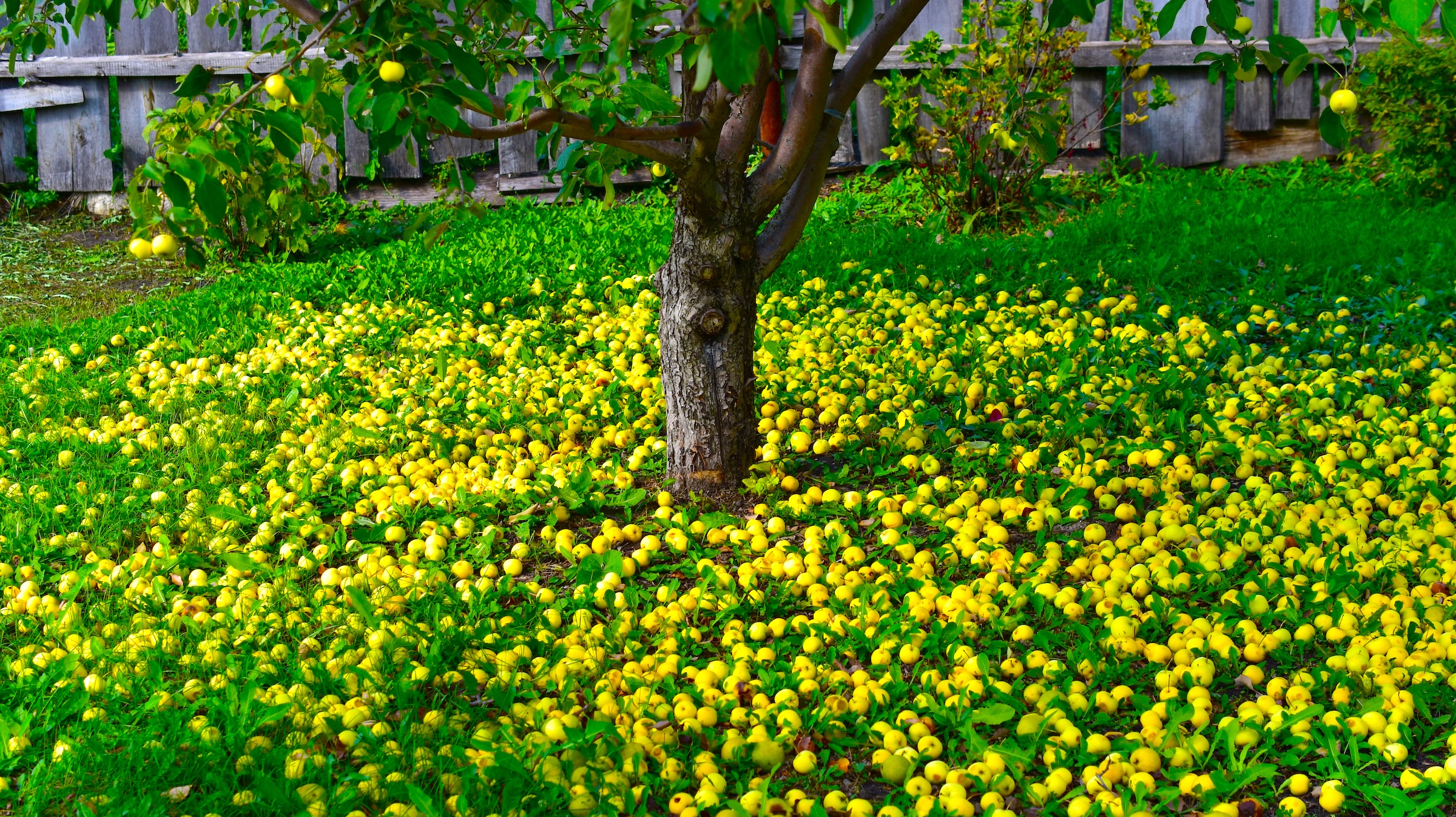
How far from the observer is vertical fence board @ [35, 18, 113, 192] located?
25.4ft

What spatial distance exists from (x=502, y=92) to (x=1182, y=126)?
183 inches

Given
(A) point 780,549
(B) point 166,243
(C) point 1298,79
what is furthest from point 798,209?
(C) point 1298,79

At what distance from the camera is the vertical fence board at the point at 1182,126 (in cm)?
733

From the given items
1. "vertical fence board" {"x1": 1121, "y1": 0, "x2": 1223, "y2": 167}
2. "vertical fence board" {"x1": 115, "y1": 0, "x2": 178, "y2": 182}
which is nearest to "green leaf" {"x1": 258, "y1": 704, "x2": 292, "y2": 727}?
"vertical fence board" {"x1": 115, "y1": 0, "x2": 178, "y2": 182}

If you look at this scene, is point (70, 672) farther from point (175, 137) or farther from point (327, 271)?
point (327, 271)

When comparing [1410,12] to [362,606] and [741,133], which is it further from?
[362,606]

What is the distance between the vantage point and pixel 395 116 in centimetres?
181

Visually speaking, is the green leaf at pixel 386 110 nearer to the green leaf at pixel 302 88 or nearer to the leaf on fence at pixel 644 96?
Answer: the green leaf at pixel 302 88

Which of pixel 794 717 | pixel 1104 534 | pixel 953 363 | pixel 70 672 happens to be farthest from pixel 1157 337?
pixel 70 672

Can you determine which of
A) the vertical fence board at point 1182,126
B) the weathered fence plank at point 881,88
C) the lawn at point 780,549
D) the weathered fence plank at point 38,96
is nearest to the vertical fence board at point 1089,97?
the vertical fence board at point 1182,126

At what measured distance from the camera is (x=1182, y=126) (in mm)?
7395

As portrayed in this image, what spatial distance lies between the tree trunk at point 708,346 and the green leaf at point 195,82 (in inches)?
51.7

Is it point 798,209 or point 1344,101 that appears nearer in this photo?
point 1344,101

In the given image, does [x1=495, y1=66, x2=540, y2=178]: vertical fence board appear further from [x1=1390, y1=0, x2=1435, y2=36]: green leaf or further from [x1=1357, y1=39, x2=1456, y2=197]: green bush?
[x1=1390, y1=0, x2=1435, y2=36]: green leaf
